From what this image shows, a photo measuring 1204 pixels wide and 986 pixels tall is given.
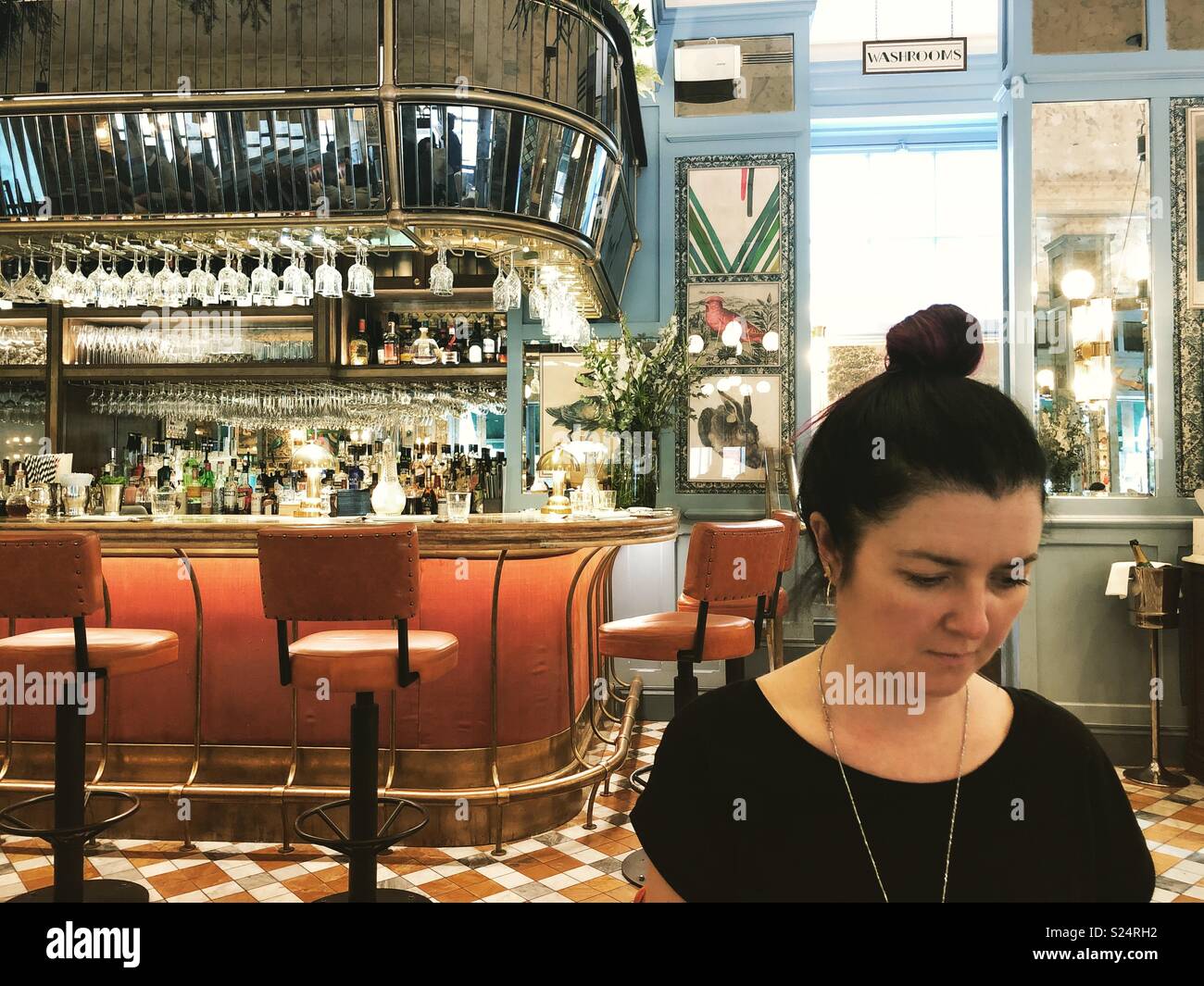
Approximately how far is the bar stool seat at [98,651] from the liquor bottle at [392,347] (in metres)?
3.33

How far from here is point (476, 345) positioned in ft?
19.6

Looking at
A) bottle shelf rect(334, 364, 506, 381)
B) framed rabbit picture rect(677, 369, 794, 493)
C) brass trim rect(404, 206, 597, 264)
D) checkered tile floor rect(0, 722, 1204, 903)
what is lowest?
checkered tile floor rect(0, 722, 1204, 903)

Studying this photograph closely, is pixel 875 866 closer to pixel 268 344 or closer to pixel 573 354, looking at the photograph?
pixel 573 354

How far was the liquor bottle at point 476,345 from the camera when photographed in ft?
19.4

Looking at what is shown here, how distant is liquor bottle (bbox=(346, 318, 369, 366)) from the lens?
237 inches

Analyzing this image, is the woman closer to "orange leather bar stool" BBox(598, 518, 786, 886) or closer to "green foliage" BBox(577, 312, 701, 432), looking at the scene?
"orange leather bar stool" BBox(598, 518, 786, 886)

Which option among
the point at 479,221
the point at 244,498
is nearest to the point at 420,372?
the point at 244,498

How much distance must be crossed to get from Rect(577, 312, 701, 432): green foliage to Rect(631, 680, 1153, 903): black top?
412 centimetres

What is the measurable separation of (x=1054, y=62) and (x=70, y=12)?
15.9 ft

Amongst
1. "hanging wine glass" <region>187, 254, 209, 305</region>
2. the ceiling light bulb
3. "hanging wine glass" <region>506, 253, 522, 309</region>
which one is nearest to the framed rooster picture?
Answer: the ceiling light bulb

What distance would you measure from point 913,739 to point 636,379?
4.19 meters

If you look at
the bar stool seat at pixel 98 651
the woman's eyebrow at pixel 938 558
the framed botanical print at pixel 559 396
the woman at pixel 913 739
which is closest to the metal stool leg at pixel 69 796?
the bar stool seat at pixel 98 651

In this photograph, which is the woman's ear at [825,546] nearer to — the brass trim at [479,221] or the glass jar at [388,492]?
the brass trim at [479,221]
